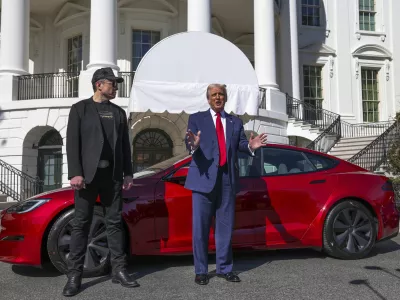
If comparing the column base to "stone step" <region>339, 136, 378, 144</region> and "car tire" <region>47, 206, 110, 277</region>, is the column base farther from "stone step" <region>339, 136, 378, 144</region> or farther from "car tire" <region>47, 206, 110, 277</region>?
"stone step" <region>339, 136, 378, 144</region>

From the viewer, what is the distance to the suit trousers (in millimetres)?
4191

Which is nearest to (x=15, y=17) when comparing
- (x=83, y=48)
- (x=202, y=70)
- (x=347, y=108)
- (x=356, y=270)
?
(x=83, y=48)

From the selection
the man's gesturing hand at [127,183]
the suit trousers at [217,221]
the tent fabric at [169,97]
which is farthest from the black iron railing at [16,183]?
the suit trousers at [217,221]

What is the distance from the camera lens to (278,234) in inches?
198

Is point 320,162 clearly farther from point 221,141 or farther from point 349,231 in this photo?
point 221,141

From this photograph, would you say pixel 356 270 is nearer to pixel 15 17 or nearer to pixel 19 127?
pixel 19 127

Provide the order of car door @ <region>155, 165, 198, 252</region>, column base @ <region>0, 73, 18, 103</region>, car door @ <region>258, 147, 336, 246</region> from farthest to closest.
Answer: column base @ <region>0, 73, 18, 103</region>
car door @ <region>258, 147, 336, 246</region>
car door @ <region>155, 165, 198, 252</region>

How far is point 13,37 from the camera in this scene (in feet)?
47.5

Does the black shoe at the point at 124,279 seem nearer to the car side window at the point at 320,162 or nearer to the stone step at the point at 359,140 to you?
the car side window at the point at 320,162

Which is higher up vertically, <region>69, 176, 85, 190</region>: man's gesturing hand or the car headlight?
<region>69, 176, 85, 190</region>: man's gesturing hand

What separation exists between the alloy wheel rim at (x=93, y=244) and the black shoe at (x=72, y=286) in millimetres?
505

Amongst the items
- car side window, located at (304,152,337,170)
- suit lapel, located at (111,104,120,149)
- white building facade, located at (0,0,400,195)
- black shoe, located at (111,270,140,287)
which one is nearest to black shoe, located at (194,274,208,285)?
black shoe, located at (111,270,140,287)

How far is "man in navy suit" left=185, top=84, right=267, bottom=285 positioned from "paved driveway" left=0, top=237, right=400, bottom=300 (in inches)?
11.7

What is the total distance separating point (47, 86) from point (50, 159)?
2643mm
